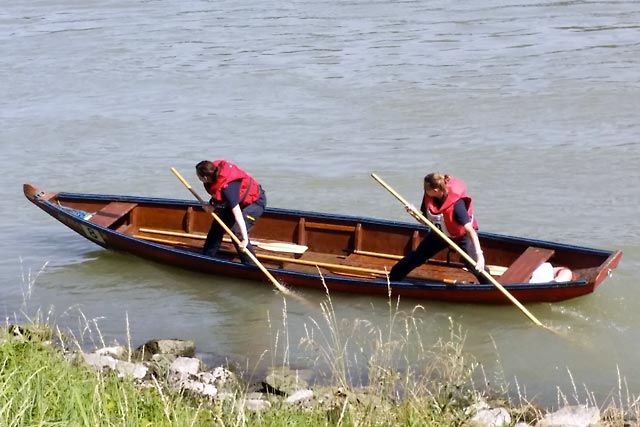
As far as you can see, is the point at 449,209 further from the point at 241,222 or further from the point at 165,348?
the point at 165,348

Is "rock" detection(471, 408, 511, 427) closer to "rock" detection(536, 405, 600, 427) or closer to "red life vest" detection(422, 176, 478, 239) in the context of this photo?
"rock" detection(536, 405, 600, 427)

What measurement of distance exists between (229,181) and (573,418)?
5139 mm

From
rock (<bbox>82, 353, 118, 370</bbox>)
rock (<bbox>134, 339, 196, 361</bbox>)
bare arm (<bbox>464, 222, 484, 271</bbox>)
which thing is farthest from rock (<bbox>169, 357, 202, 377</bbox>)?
bare arm (<bbox>464, 222, 484, 271</bbox>)

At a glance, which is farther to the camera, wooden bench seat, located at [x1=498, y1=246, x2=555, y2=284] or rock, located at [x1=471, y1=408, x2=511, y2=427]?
wooden bench seat, located at [x1=498, y1=246, x2=555, y2=284]

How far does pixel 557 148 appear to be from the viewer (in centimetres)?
1700

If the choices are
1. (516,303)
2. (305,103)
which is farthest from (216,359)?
(305,103)

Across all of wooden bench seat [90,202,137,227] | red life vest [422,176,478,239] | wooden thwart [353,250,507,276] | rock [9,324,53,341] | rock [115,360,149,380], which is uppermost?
red life vest [422,176,478,239]

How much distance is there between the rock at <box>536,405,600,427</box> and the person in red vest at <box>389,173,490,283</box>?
2837 millimetres

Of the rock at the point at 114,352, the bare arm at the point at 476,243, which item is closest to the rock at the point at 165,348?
the rock at the point at 114,352

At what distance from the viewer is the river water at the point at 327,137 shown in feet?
35.8

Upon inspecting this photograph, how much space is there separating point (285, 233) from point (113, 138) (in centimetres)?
731

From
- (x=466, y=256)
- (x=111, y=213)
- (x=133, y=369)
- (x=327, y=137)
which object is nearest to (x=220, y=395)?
(x=133, y=369)

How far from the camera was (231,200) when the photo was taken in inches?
444

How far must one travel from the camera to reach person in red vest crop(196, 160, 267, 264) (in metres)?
11.3
